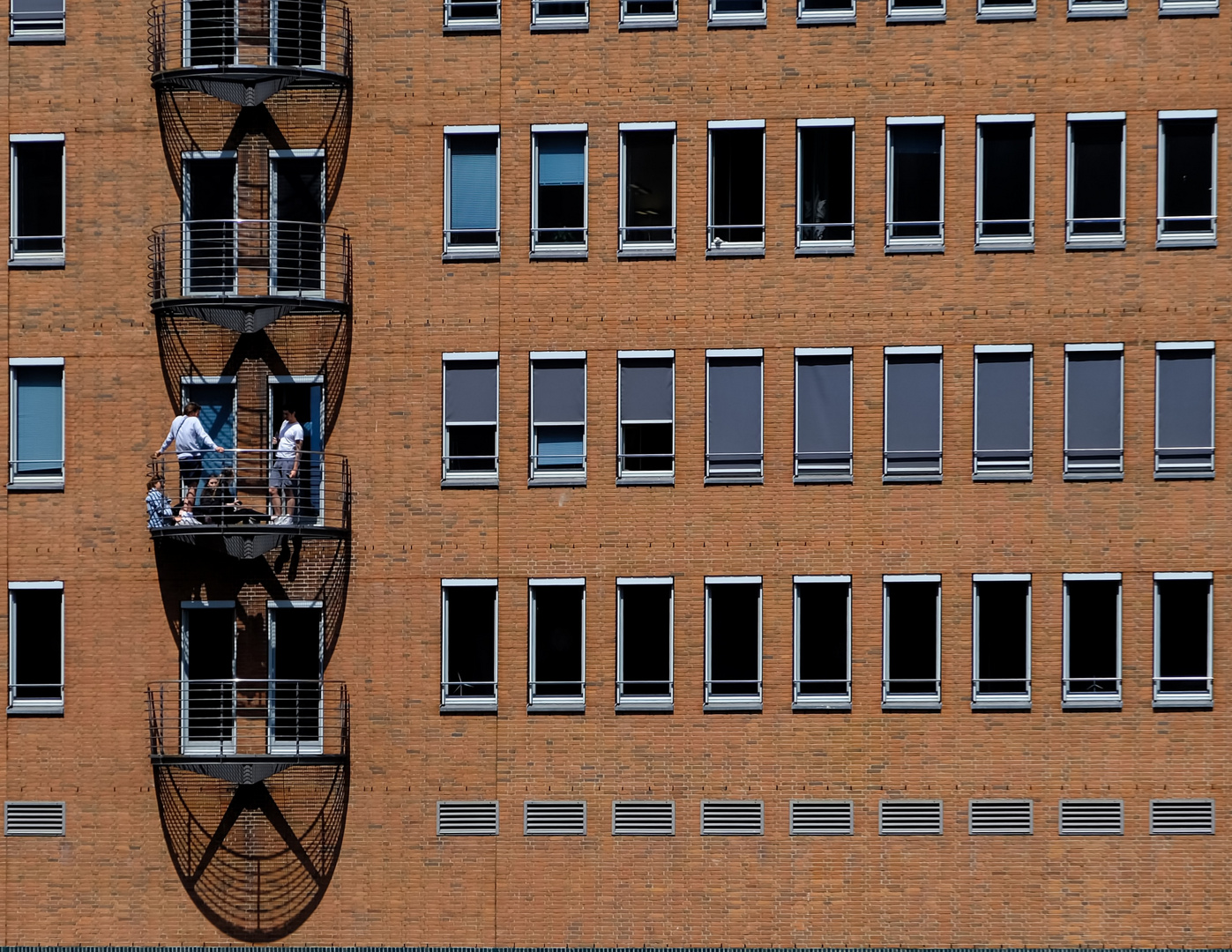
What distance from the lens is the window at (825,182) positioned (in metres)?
25.7

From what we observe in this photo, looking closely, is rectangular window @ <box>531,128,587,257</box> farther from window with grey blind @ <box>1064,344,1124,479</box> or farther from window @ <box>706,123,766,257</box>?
window with grey blind @ <box>1064,344,1124,479</box>

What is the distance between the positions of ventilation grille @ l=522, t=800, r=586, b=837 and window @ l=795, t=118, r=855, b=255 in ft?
31.4

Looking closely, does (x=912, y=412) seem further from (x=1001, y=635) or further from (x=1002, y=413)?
(x=1001, y=635)

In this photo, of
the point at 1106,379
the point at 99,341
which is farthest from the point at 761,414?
the point at 99,341

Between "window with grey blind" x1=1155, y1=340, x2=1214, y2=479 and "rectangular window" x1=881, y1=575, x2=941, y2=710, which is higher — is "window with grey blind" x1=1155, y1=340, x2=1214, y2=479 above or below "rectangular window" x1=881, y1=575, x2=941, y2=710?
above

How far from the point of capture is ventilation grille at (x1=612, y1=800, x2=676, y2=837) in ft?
83.2

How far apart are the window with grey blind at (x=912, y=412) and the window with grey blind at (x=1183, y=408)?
338cm

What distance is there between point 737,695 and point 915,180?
8.55 metres

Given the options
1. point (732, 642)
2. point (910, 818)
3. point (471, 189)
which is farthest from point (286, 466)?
point (910, 818)

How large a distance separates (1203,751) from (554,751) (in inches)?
391

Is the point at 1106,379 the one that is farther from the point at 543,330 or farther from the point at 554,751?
the point at 554,751

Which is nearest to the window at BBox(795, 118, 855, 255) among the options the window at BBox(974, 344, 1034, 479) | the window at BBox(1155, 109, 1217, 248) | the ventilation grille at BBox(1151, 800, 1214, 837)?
the window at BBox(974, 344, 1034, 479)

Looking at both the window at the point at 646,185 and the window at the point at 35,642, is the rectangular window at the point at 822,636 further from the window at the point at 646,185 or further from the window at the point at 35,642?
the window at the point at 35,642

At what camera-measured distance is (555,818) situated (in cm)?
2547
